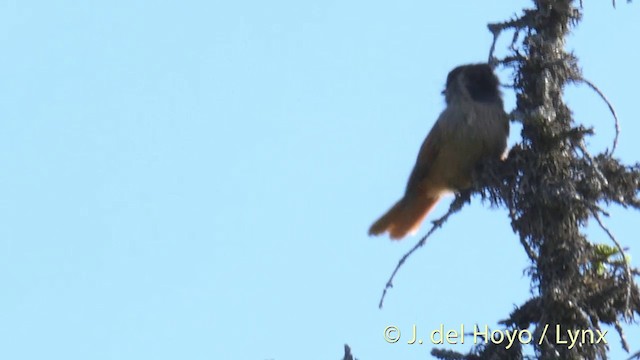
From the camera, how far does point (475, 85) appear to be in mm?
9086

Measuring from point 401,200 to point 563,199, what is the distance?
2.57 meters

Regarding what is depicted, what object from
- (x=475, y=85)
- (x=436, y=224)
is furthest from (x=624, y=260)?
(x=475, y=85)

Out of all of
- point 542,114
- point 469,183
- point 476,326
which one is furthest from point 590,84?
point 476,326

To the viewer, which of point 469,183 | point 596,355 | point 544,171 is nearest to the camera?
point 596,355

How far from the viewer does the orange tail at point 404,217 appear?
9.49 metres

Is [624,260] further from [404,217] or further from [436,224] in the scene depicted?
[404,217]

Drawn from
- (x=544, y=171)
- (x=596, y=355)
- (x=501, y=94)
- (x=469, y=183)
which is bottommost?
(x=596, y=355)

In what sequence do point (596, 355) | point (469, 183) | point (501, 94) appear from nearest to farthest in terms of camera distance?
point (596, 355), point (469, 183), point (501, 94)

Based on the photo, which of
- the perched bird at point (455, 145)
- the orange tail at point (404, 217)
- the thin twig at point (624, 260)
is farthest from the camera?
the orange tail at point (404, 217)

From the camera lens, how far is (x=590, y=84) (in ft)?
25.2

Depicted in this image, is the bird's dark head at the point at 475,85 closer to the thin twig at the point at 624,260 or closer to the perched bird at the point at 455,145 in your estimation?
Result: the perched bird at the point at 455,145

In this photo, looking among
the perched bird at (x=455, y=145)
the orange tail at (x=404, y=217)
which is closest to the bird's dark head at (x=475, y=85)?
the perched bird at (x=455, y=145)

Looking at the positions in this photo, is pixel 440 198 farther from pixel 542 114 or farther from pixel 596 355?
pixel 596 355

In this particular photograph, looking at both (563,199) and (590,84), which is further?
(590,84)
